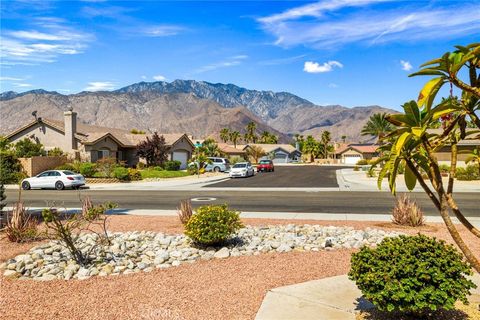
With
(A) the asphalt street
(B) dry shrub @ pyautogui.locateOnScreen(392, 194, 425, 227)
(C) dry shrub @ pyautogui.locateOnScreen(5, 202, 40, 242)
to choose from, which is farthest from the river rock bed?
(A) the asphalt street

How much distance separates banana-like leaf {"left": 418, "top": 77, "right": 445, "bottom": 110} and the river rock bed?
631 centimetres

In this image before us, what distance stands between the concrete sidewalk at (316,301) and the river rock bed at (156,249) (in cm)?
264

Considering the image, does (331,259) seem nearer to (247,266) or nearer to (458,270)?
(247,266)

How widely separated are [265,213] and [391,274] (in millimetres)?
11436

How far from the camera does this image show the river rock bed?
26.9 feet

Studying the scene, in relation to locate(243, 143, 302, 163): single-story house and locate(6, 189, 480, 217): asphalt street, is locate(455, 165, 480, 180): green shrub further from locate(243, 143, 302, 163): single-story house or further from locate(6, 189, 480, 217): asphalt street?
locate(243, 143, 302, 163): single-story house

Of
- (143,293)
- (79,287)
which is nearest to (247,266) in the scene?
(143,293)

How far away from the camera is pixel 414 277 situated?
498 cm

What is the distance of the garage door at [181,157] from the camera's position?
5316 cm

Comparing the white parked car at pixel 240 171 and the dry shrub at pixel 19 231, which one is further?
the white parked car at pixel 240 171

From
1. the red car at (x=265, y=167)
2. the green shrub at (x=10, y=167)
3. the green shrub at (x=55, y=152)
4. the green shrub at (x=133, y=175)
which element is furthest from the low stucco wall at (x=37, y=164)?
the red car at (x=265, y=167)

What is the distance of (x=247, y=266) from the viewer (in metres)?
8.31

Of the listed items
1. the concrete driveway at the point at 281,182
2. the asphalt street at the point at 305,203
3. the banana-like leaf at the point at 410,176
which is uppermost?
the banana-like leaf at the point at 410,176

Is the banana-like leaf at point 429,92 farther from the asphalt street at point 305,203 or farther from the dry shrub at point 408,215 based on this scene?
the asphalt street at point 305,203
